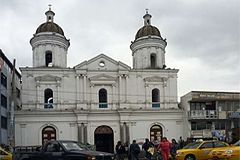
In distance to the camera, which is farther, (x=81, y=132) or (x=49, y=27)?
(x=49, y=27)

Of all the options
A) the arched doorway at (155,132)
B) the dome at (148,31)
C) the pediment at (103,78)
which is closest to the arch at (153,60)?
the dome at (148,31)

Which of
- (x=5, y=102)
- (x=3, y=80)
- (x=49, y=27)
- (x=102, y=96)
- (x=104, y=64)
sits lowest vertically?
(x=5, y=102)

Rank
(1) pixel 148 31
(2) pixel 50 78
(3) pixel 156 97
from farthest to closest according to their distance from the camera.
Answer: (1) pixel 148 31 < (3) pixel 156 97 < (2) pixel 50 78

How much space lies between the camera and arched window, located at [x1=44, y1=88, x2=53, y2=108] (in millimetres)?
47938

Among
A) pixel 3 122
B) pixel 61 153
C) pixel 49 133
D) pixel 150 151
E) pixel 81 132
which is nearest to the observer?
pixel 61 153

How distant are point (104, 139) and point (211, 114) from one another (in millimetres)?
11983

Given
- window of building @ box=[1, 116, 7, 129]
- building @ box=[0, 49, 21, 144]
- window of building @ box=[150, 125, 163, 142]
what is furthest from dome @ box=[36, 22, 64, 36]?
window of building @ box=[150, 125, 163, 142]

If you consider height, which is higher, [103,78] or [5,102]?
[103,78]

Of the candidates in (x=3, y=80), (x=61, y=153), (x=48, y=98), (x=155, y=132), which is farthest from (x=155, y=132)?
(x=61, y=153)

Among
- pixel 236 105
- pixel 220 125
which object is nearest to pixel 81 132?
pixel 220 125

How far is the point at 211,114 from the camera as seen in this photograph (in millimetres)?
49062

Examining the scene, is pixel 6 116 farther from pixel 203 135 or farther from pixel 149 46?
pixel 203 135

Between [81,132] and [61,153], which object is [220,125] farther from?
[61,153]

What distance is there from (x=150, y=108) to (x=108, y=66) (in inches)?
256
